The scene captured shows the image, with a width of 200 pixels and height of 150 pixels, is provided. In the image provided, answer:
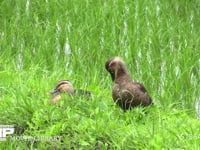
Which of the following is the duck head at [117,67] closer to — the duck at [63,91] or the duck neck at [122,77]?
the duck neck at [122,77]

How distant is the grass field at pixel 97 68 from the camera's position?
4.99 metres

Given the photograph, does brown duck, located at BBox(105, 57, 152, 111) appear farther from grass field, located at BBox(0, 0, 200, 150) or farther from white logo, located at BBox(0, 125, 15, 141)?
white logo, located at BBox(0, 125, 15, 141)

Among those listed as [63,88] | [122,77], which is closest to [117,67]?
[122,77]

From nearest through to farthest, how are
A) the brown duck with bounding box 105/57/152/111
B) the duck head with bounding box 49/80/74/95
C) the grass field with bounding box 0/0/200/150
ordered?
the grass field with bounding box 0/0/200/150 < the brown duck with bounding box 105/57/152/111 < the duck head with bounding box 49/80/74/95

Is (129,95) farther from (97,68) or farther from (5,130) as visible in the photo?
(97,68)

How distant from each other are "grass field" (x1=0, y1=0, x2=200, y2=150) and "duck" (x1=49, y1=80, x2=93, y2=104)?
56 mm

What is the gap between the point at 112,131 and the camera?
4.98 m

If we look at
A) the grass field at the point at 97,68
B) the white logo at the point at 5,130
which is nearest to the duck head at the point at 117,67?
the grass field at the point at 97,68

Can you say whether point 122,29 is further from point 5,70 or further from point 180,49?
point 5,70

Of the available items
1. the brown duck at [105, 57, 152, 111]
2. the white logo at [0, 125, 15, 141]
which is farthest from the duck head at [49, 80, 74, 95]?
the white logo at [0, 125, 15, 141]

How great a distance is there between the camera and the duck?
5.47 metres

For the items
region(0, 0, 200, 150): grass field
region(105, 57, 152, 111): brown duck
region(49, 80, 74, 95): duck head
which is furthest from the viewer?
region(49, 80, 74, 95): duck head

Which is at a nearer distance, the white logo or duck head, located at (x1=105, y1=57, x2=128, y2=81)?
the white logo

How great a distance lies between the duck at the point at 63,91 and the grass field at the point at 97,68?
56mm
